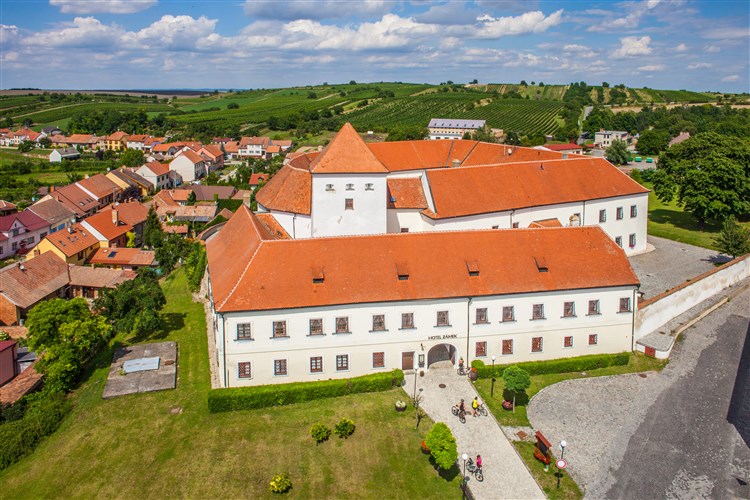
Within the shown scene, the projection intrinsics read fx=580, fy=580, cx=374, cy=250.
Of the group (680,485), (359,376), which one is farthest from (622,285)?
(359,376)

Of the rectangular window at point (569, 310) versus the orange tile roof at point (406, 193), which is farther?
the orange tile roof at point (406, 193)

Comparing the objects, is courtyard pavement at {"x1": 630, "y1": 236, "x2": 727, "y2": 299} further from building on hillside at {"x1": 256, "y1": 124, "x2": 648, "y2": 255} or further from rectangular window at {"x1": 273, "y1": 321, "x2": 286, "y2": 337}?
rectangular window at {"x1": 273, "y1": 321, "x2": 286, "y2": 337}

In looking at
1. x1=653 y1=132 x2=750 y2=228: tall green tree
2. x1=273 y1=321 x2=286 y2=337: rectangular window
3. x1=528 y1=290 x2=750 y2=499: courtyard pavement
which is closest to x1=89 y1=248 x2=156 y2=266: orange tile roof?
x1=273 y1=321 x2=286 y2=337: rectangular window

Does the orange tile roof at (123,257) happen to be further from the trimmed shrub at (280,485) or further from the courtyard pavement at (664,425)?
the courtyard pavement at (664,425)

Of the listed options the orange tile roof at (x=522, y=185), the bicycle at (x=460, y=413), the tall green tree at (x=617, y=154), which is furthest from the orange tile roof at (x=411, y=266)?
the tall green tree at (x=617, y=154)

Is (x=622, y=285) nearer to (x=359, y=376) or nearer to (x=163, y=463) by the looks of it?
(x=359, y=376)

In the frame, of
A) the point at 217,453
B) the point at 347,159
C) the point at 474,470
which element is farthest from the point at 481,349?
the point at 347,159

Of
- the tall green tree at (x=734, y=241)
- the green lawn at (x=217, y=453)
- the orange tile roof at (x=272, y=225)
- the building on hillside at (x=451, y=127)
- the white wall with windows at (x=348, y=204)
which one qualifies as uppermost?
the building on hillside at (x=451, y=127)
